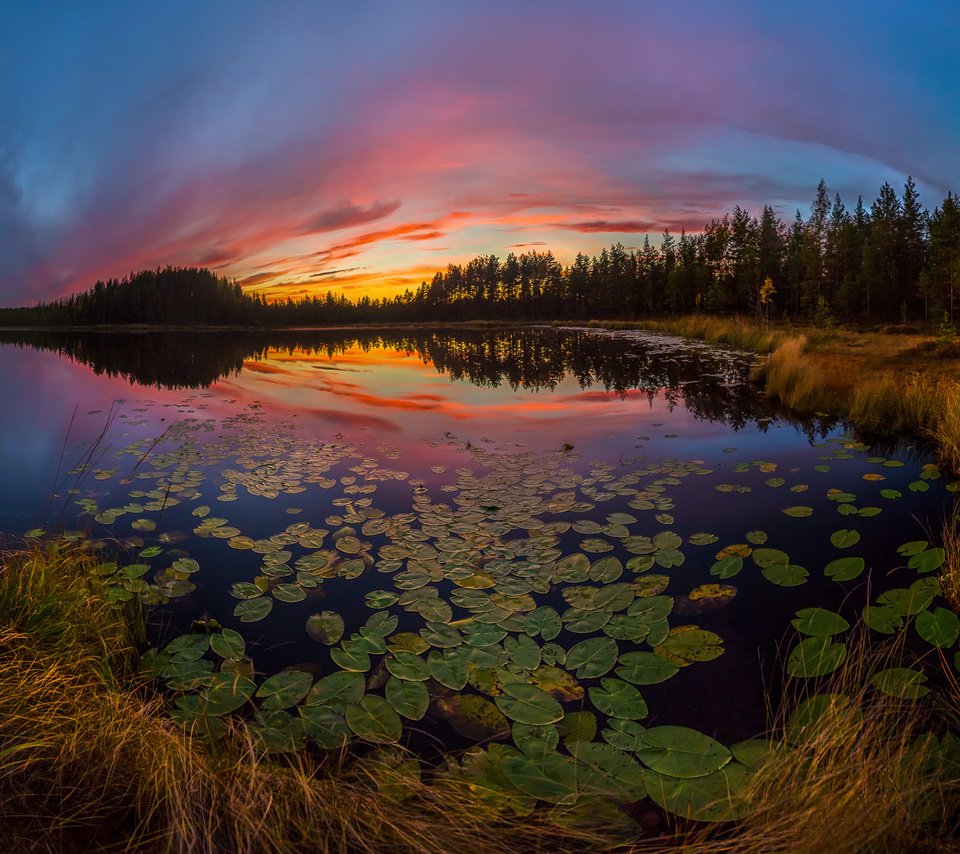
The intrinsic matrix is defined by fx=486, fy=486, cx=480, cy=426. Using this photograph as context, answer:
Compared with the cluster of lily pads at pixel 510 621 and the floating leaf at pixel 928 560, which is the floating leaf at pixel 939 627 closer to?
the cluster of lily pads at pixel 510 621

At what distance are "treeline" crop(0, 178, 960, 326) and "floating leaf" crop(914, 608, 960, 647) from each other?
35.7m

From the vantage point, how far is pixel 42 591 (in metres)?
3.33

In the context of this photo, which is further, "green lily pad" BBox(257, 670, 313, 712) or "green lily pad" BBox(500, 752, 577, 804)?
"green lily pad" BBox(257, 670, 313, 712)

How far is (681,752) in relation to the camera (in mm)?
2424

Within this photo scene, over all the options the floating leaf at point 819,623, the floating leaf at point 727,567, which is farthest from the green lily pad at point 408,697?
the floating leaf at point 727,567

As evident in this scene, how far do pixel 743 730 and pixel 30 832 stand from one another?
3349mm

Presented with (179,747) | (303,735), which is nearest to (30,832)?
(179,747)

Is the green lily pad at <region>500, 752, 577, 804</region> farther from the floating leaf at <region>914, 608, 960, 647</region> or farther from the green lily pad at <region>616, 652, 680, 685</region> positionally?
the floating leaf at <region>914, 608, 960, 647</region>

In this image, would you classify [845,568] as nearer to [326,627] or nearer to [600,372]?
[326,627]

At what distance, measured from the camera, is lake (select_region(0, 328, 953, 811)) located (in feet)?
9.37

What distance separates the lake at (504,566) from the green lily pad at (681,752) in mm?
18

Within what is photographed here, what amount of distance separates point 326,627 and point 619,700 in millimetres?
2169

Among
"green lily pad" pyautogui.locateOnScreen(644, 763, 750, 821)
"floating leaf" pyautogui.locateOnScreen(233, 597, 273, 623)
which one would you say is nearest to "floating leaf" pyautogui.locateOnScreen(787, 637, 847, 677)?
"green lily pad" pyautogui.locateOnScreen(644, 763, 750, 821)

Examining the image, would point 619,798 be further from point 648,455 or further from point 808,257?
point 808,257
